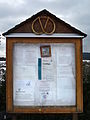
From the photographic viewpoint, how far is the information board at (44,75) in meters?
5.31

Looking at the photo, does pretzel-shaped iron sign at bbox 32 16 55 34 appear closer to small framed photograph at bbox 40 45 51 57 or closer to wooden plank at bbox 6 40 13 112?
small framed photograph at bbox 40 45 51 57

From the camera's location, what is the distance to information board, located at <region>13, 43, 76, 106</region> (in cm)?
531

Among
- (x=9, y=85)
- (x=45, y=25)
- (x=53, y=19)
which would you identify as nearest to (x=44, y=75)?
(x=9, y=85)

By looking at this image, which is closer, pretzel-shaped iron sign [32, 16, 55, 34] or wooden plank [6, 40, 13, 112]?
wooden plank [6, 40, 13, 112]

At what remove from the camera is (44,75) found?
17.5ft

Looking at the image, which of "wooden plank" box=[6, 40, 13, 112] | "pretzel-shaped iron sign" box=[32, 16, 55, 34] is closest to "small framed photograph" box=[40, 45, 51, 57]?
"pretzel-shaped iron sign" box=[32, 16, 55, 34]

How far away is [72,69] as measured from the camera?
→ 5363 mm

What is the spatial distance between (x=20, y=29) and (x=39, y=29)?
373 mm

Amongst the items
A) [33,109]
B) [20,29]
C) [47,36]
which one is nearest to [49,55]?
[47,36]

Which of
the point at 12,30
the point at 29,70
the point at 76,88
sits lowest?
the point at 76,88

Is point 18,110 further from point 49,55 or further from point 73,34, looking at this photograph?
point 73,34

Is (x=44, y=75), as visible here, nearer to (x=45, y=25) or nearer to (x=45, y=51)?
(x=45, y=51)

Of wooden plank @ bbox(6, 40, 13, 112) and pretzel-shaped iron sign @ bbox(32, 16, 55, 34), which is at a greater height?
pretzel-shaped iron sign @ bbox(32, 16, 55, 34)

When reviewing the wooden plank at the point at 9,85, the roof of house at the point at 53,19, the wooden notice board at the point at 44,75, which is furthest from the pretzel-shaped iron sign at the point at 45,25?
the wooden plank at the point at 9,85
